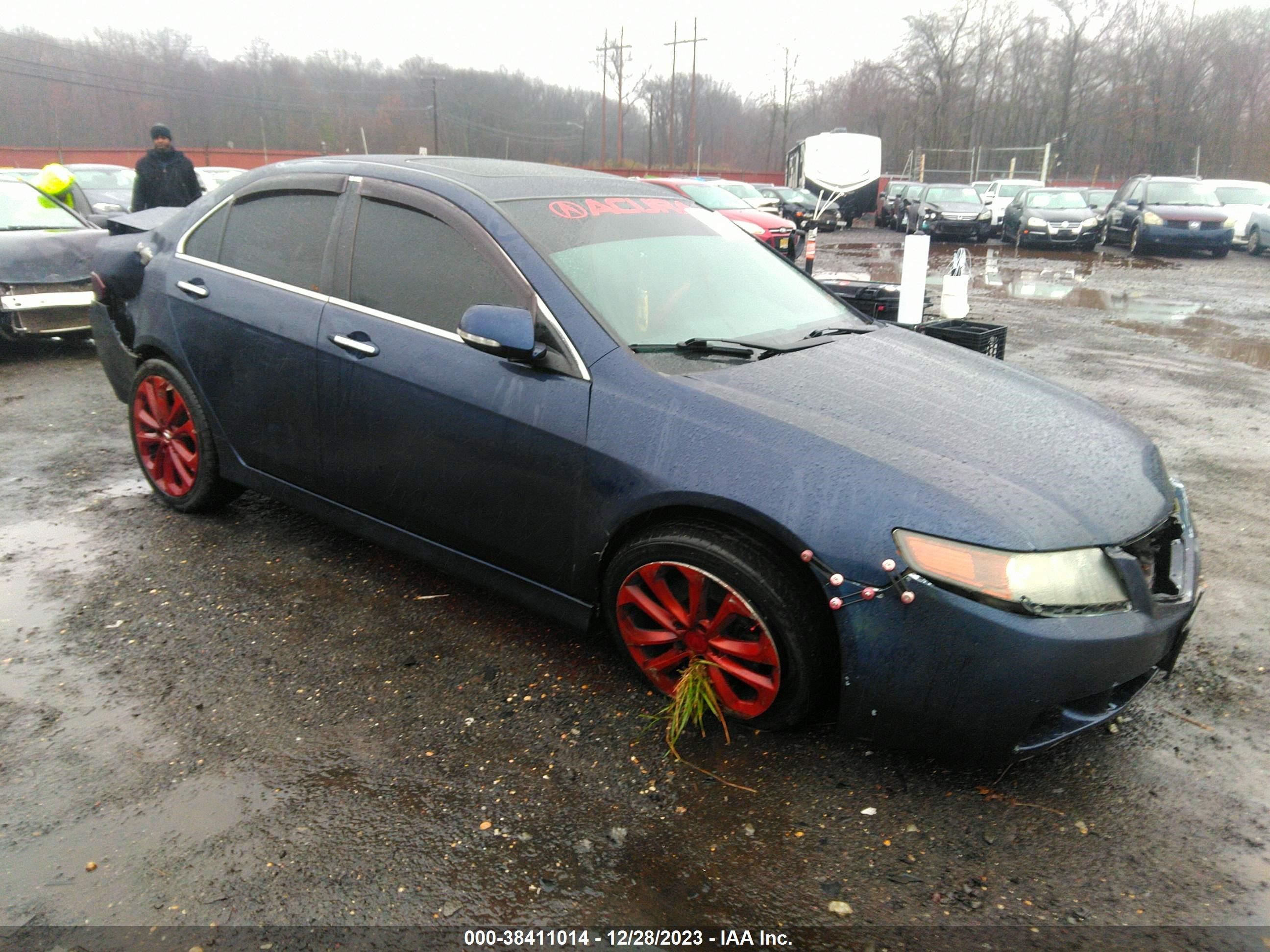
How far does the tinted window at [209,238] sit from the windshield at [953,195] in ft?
73.9

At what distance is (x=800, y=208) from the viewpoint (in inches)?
1048

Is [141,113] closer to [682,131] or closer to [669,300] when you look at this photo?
[682,131]

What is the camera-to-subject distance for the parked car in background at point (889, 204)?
97.6ft

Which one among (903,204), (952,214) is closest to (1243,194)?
(952,214)

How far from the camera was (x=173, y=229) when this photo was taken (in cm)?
407

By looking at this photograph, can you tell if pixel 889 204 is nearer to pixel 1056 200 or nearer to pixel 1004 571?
pixel 1056 200

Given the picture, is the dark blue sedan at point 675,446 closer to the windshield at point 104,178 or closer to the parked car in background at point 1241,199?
the windshield at point 104,178

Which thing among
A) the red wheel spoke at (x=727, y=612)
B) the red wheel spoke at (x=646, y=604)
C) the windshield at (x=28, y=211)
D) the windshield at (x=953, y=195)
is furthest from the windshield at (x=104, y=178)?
the windshield at (x=953, y=195)

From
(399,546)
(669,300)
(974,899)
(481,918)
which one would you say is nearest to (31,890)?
(481,918)

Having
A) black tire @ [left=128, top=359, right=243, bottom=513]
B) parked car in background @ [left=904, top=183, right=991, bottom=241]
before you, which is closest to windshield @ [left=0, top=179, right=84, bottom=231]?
black tire @ [left=128, top=359, right=243, bottom=513]

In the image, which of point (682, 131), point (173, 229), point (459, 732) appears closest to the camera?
point (459, 732)

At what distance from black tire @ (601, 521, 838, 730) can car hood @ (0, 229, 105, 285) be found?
22.2 ft

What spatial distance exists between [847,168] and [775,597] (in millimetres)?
33817

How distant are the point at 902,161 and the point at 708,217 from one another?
69686mm
